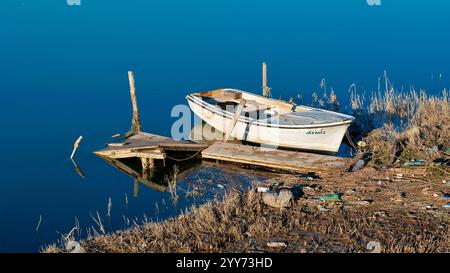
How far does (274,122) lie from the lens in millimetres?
18438

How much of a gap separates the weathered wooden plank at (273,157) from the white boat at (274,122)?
799mm

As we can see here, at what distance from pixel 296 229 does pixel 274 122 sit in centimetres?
736

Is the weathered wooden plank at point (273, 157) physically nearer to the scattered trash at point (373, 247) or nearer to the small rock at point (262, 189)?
the small rock at point (262, 189)

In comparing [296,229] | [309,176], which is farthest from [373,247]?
[309,176]

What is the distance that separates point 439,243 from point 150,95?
17.1 meters

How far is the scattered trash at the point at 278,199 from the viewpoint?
12555 millimetres

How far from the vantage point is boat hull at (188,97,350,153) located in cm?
1780

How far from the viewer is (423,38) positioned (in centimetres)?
3388

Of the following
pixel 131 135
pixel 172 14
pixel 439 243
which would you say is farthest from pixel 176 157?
pixel 172 14

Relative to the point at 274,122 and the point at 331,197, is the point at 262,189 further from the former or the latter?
the point at 274,122

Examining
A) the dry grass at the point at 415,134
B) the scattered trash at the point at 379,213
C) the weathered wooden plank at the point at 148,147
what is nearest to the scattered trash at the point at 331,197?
the scattered trash at the point at 379,213

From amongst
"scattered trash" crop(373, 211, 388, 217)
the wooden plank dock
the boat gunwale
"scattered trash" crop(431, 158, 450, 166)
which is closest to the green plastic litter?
"scattered trash" crop(431, 158, 450, 166)

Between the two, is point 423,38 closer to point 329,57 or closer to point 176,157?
point 329,57

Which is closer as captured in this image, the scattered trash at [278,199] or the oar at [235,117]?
the scattered trash at [278,199]
